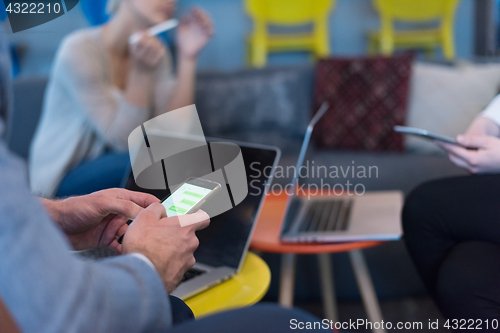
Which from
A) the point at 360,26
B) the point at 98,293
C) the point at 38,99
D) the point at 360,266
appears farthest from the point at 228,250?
the point at 360,26

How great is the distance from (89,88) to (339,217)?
848 mm

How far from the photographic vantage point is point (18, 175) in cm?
38

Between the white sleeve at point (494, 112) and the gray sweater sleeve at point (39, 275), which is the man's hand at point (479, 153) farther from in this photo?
the gray sweater sleeve at point (39, 275)

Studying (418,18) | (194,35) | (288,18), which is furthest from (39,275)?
(418,18)

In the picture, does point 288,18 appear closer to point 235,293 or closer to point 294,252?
point 294,252

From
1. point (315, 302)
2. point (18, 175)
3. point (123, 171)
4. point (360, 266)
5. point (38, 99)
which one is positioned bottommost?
point (315, 302)

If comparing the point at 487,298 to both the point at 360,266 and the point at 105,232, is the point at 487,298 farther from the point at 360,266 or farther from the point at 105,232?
the point at 105,232

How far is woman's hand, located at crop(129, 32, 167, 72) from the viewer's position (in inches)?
51.3

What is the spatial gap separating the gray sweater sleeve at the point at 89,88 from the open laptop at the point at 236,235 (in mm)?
534

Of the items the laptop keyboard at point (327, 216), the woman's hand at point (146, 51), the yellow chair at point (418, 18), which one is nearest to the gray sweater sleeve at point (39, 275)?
the laptop keyboard at point (327, 216)

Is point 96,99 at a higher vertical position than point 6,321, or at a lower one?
higher

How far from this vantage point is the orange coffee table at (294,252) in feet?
3.15

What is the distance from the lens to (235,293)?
817 millimetres

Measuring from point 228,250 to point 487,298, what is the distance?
472 millimetres
